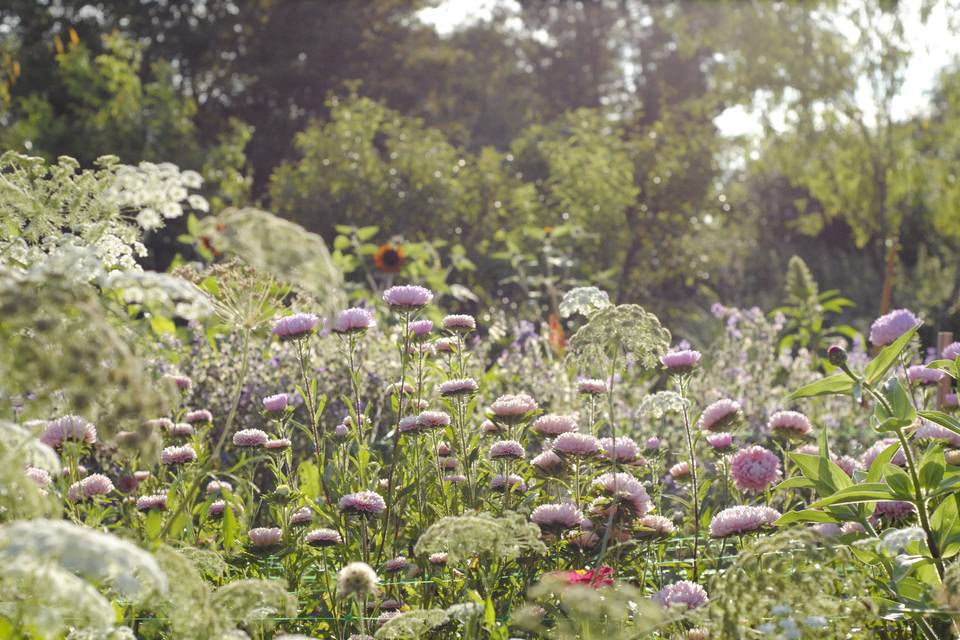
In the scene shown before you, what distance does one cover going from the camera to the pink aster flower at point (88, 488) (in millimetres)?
2570

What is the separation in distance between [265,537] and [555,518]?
760mm

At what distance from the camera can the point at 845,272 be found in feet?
47.0

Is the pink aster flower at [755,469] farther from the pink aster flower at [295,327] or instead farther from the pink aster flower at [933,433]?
the pink aster flower at [295,327]

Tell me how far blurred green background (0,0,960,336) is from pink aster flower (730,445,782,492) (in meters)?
3.87

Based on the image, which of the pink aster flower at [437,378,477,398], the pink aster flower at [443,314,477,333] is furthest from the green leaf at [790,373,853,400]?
the pink aster flower at [443,314,477,333]

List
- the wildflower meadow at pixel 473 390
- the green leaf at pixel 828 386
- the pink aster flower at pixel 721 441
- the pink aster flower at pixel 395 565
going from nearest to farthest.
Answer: the wildflower meadow at pixel 473 390 < the green leaf at pixel 828 386 < the pink aster flower at pixel 395 565 < the pink aster flower at pixel 721 441

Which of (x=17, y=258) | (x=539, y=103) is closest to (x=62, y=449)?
(x=17, y=258)

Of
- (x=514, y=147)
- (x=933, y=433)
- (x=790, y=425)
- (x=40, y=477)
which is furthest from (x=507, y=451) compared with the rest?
(x=514, y=147)

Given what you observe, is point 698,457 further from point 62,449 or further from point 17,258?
point 17,258

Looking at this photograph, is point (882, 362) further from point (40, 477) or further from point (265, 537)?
point (40, 477)

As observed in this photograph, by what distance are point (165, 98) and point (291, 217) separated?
436 cm

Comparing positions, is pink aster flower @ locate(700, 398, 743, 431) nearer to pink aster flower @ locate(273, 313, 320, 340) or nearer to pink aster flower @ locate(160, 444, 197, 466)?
pink aster flower @ locate(273, 313, 320, 340)

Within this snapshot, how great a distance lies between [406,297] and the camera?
8.50 ft

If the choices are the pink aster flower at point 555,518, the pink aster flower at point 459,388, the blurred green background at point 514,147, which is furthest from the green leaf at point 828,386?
the blurred green background at point 514,147
